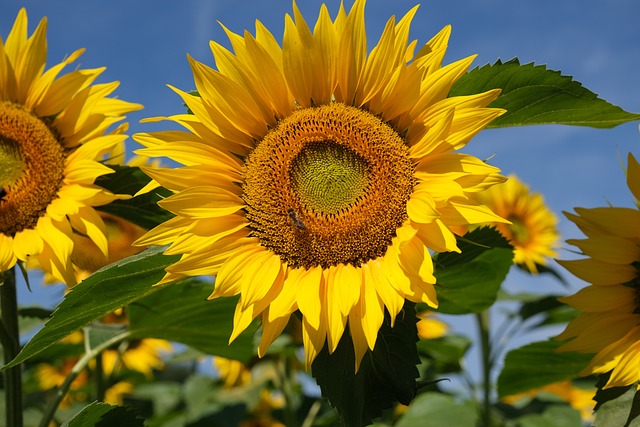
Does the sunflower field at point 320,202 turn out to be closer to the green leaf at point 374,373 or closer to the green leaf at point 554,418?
the green leaf at point 374,373

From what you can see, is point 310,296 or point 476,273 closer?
point 310,296

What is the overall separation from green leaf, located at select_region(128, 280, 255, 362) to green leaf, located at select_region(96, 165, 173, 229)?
1.05 feet

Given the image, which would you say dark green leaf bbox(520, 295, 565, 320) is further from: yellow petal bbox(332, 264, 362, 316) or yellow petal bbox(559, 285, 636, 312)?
yellow petal bbox(332, 264, 362, 316)

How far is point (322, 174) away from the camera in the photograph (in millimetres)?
2219

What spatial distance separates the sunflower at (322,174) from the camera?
1.89m

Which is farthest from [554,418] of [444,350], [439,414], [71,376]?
[71,376]

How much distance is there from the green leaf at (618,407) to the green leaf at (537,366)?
348 mm

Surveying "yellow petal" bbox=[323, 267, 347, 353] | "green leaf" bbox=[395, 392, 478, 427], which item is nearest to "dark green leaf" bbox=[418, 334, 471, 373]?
"green leaf" bbox=[395, 392, 478, 427]

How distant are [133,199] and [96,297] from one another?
615 mm

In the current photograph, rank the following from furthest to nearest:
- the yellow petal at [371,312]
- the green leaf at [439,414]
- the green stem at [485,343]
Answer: the green stem at [485,343], the green leaf at [439,414], the yellow petal at [371,312]

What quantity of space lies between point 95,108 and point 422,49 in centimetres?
121

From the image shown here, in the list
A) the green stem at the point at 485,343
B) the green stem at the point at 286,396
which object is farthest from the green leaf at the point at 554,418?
the green stem at the point at 286,396

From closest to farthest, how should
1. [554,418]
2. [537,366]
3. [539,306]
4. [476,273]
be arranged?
[476,273]
[537,366]
[539,306]
[554,418]

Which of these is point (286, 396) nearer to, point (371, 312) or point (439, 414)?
point (439, 414)
